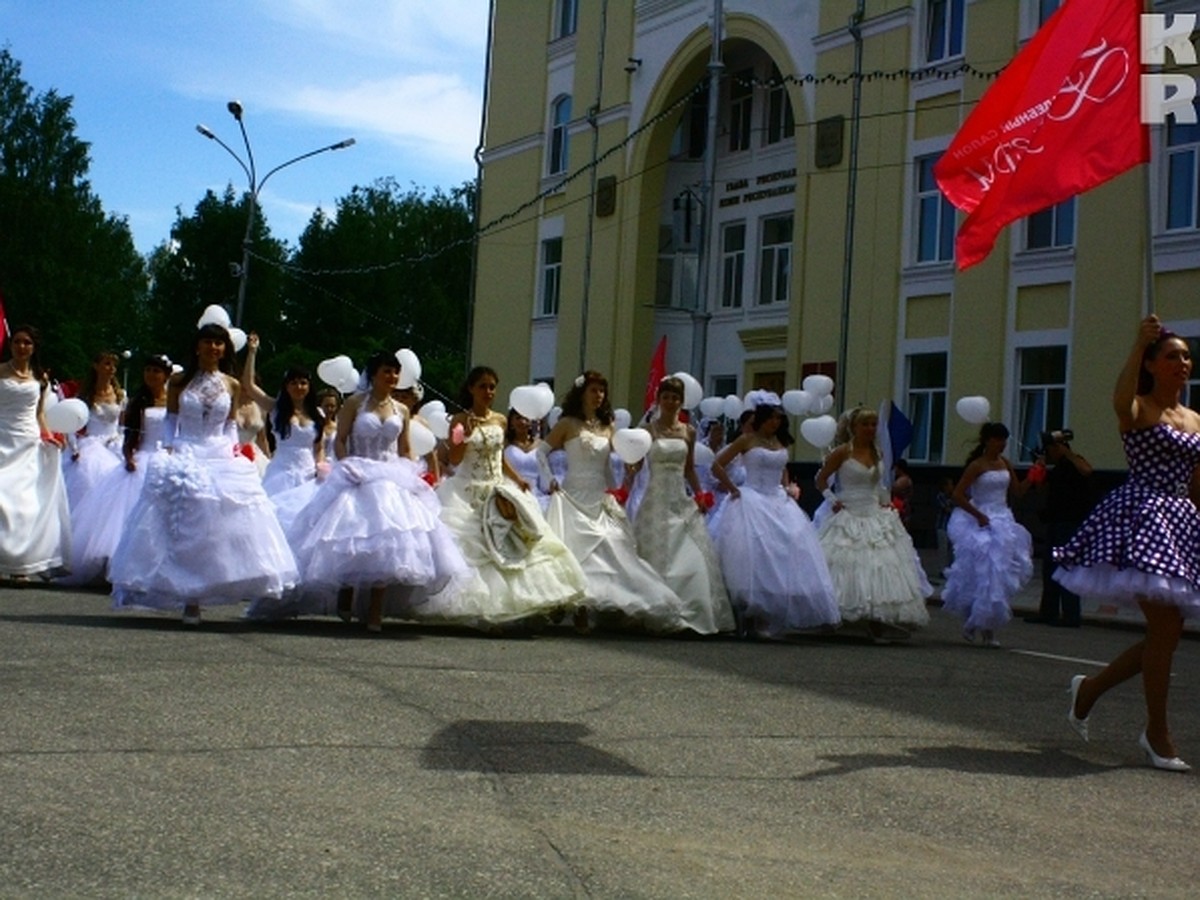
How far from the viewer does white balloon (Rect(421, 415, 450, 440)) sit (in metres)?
15.3

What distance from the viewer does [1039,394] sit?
98.5ft

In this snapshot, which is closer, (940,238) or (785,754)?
(785,754)

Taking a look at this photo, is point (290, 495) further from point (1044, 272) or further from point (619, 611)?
point (1044, 272)

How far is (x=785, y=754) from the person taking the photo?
7812 millimetres

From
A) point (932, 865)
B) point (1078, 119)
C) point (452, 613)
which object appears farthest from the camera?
point (452, 613)

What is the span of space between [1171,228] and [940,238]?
18.2ft

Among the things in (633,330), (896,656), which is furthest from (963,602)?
(633,330)

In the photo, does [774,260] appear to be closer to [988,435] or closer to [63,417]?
[988,435]

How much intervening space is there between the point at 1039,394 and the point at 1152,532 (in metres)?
22.4

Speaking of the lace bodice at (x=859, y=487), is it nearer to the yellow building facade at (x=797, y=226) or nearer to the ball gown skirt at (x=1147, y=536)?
the ball gown skirt at (x=1147, y=536)

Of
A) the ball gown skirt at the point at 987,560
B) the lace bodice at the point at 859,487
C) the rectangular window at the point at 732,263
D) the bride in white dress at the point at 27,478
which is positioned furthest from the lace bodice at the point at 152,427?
the rectangular window at the point at 732,263

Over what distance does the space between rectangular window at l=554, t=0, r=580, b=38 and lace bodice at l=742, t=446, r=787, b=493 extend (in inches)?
1222

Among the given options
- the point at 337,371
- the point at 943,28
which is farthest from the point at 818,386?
the point at 943,28

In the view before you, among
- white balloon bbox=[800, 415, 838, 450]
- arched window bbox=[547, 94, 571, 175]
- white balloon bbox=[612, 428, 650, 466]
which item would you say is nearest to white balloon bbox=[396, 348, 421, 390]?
white balloon bbox=[612, 428, 650, 466]
